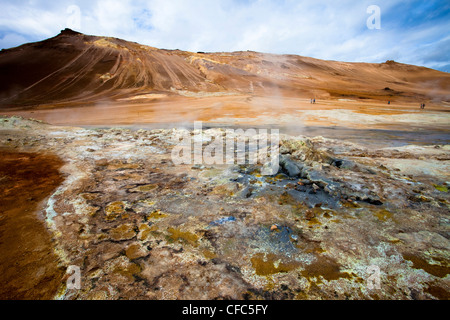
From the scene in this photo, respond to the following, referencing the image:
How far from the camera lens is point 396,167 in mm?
3916

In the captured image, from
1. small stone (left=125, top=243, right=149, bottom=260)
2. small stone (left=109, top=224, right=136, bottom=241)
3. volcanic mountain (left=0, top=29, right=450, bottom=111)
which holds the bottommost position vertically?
small stone (left=125, top=243, right=149, bottom=260)

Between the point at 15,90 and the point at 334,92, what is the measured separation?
41176 mm

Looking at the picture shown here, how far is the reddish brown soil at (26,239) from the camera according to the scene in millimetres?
1418

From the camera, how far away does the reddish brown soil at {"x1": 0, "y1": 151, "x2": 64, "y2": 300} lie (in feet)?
4.65

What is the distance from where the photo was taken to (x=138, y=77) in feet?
96.8

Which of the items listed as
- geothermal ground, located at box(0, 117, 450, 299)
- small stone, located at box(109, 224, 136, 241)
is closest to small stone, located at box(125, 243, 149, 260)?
geothermal ground, located at box(0, 117, 450, 299)

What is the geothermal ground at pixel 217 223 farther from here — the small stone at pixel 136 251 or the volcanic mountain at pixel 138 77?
the volcanic mountain at pixel 138 77

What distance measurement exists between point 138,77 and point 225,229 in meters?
32.6

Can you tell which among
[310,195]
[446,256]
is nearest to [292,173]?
[310,195]

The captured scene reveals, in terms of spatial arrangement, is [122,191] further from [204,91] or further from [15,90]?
[15,90]

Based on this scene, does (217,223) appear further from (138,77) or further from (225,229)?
(138,77)

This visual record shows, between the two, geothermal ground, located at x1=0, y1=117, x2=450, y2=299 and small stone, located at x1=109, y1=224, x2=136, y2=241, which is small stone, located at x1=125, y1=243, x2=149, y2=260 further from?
small stone, located at x1=109, y1=224, x2=136, y2=241

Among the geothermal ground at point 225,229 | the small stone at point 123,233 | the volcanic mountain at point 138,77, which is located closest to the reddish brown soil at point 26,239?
the geothermal ground at point 225,229

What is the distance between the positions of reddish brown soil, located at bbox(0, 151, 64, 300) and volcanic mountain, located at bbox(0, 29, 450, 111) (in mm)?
22245
